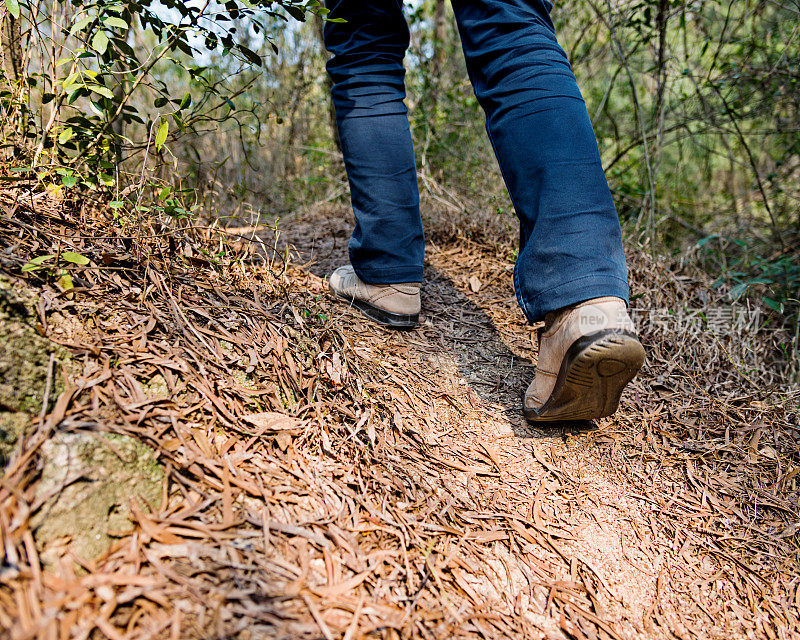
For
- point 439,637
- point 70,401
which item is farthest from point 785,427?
point 70,401

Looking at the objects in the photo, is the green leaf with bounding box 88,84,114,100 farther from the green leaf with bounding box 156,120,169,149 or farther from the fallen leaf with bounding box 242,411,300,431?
the fallen leaf with bounding box 242,411,300,431

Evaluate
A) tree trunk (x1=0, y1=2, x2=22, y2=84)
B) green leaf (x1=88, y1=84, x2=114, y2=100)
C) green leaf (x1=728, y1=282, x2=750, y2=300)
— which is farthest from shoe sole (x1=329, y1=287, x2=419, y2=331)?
green leaf (x1=728, y1=282, x2=750, y2=300)

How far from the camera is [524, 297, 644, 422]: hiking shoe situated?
1.18m

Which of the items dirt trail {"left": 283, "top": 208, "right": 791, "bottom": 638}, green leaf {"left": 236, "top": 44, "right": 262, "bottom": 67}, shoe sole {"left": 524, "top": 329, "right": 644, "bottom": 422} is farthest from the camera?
green leaf {"left": 236, "top": 44, "right": 262, "bottom": 67}

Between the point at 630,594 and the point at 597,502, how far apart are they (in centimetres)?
24

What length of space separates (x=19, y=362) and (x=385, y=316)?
3.55 ft

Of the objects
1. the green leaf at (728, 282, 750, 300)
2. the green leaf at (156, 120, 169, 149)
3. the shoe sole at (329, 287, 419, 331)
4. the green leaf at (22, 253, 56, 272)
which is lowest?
the green leaf at (728, 282, 750, 300)

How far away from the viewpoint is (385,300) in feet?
5.77

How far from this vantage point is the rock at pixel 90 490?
780 mm

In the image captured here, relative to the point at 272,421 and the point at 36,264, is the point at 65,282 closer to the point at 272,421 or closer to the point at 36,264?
the point at 36,264

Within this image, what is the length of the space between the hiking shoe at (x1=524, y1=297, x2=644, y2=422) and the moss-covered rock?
112 centimetres

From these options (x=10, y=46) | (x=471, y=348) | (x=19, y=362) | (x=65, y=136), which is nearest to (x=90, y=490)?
(x=19, y=362)

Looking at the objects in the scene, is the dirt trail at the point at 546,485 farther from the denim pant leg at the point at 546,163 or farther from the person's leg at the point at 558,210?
the denim pant leg at the point at 546,163

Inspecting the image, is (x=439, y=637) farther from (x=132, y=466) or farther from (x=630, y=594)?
(x=132, y=466)
